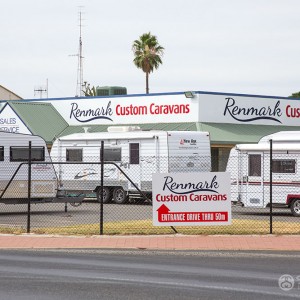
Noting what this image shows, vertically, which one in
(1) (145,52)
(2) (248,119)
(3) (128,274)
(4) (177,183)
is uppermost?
(1) (145,52)

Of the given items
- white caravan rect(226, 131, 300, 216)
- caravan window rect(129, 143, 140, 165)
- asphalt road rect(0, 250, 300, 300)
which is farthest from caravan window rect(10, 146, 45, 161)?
asphalt road rect(0, 250, 300, 300)

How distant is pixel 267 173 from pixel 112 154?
29.4 ft

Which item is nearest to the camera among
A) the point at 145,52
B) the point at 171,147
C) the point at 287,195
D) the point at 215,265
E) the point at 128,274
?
the point at 128,274

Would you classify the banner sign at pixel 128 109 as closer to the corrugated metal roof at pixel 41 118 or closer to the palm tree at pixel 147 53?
the corrugated metal roof at pixel 41 118

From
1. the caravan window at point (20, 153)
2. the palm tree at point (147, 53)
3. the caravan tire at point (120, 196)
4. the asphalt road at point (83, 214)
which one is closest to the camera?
the asphalt road at point (83, 214)

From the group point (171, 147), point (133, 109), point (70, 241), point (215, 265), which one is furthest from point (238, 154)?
point (133, 109)

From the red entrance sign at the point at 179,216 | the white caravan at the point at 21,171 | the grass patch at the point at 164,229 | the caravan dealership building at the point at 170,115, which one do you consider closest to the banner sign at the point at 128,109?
the caravan dealership building at the point at 170,115

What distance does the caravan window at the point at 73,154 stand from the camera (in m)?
38.8

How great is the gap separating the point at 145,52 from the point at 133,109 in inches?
1267

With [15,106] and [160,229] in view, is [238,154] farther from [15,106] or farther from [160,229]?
[15,106]

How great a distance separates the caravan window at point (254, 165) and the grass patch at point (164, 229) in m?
5.53

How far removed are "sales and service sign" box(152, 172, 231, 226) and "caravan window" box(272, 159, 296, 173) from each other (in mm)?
8248

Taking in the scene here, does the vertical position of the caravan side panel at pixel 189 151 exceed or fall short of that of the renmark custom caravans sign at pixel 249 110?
it falls short

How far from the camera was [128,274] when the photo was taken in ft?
50.3
